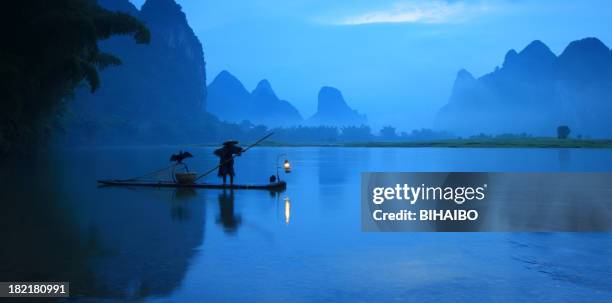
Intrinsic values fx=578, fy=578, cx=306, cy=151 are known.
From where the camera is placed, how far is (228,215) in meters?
13.7

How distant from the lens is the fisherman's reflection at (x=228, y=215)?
11766 millimetres

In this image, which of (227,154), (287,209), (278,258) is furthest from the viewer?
(227,154)

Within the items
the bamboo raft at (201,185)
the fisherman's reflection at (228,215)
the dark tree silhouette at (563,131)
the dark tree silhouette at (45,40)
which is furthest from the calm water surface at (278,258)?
the dark tree silhouette at (563,131)

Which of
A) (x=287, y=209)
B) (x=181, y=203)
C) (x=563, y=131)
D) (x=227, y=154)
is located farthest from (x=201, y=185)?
(x=563, y=131)

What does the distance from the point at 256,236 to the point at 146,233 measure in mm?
2140

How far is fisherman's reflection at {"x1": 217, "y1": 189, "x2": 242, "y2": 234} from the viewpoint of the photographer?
11.8 meters

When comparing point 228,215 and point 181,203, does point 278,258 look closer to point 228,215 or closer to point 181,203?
point 228,215

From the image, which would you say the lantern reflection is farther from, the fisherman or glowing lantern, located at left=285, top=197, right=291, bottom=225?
the fisherman

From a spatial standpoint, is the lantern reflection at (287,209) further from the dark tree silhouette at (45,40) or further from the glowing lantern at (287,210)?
the dark tree silhouette at (45,40)

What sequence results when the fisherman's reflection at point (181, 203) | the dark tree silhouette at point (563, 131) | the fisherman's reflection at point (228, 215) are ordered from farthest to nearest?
the dark tree silhouette at point (563, 131)
the fisherman's reflection at point (181, 203)
the fisherman's reflection at point (228, 215)

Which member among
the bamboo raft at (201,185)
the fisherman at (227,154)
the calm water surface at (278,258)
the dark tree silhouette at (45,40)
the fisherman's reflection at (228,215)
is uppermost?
the dark tree silhouette at (45,40)

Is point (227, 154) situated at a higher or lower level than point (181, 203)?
higher

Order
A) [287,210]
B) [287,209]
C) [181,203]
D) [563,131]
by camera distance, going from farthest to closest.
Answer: [563,131] < [181,203] < [287,209] < [287,210]

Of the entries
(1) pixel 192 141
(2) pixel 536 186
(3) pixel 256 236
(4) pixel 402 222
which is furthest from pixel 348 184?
(1) pixel 192 141
